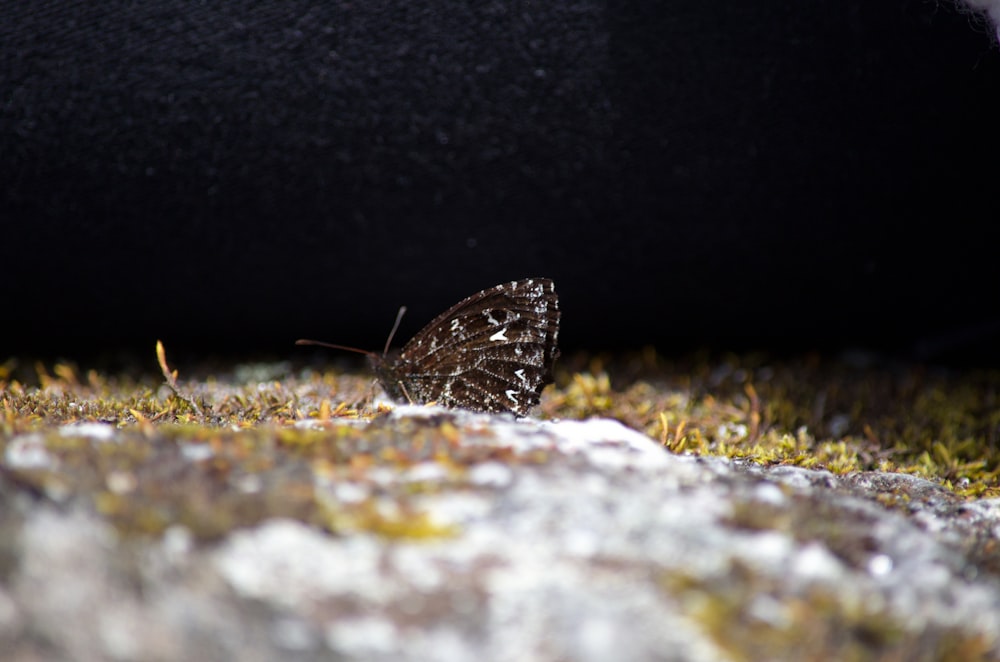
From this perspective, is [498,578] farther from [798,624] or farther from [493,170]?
[493,170]

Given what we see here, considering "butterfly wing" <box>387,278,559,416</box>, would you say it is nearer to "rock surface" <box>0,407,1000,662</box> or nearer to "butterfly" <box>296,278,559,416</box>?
"butterfly" <box>296,278,559,416</box>

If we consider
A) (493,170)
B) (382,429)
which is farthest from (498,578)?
(493,170)

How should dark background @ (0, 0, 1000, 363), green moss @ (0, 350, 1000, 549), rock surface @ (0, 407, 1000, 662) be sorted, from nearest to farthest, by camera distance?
rock surface @ (0, 407, 1000, 662) < green moss @ (0, 350, 1000, 549) < dark background @ (0, 0, 1000, 363)

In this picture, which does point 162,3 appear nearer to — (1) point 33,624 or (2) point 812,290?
(1) point 33,624

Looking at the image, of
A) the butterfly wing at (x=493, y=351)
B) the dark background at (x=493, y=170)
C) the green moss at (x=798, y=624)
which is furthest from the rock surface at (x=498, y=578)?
the dark background at (x=493, y=170)

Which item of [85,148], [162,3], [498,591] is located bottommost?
[498,591]

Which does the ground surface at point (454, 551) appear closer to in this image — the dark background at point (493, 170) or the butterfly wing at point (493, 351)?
the butterfly wing at point (493, 351)

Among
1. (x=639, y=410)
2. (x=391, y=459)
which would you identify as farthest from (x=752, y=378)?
(x=391, y=459)

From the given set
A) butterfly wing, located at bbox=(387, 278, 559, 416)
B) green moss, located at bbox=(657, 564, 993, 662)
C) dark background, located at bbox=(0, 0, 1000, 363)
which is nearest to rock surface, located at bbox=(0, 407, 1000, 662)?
green moss, located at bbox=(657, 564, 993, 662)
